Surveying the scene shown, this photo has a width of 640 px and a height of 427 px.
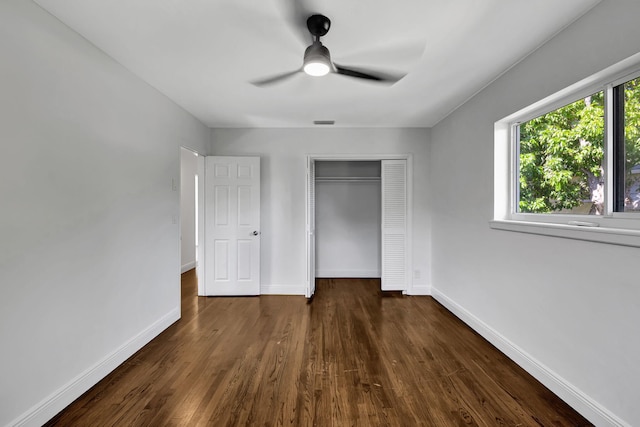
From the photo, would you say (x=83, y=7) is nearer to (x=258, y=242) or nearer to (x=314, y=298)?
(x=258, y=242)

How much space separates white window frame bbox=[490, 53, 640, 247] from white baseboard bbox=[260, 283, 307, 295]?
263 cm

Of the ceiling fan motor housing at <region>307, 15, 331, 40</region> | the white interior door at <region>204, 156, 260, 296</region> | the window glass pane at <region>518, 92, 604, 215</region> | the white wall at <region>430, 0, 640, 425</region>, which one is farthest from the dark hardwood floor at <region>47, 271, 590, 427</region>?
the ceiling fan motor housing at <region>307, 15, 331, 40</region>

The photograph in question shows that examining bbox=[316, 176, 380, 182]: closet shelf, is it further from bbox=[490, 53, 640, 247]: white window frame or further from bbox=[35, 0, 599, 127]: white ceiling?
bbox=[490, 53, 640, 247]: white window frame

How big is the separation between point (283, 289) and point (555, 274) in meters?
3.17

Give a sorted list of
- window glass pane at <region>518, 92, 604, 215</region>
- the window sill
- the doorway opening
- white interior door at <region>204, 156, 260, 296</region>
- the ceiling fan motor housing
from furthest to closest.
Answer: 1. the doorway opening
2. white interior door at <region>204, 156, 260, 296</region>
3. window glass pane at <region>518, 92, 604, 215</region>
4. the ceiling fan motor housing
5. the window sill

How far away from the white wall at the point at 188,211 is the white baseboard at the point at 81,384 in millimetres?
3051

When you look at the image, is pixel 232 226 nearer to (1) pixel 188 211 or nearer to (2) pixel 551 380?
(1) pixel 188 211

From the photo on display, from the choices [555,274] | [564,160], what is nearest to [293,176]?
[564,160]

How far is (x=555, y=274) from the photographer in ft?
6.40

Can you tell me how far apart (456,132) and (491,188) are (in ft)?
3.29

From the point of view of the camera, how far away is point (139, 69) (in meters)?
2.40

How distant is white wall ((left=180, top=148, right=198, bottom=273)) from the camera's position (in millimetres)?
5566

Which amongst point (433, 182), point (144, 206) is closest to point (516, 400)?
point (433, 182)

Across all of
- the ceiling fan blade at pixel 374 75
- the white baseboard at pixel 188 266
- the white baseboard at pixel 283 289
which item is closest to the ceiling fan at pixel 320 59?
the ceiling fan blade at pixel 374 75
